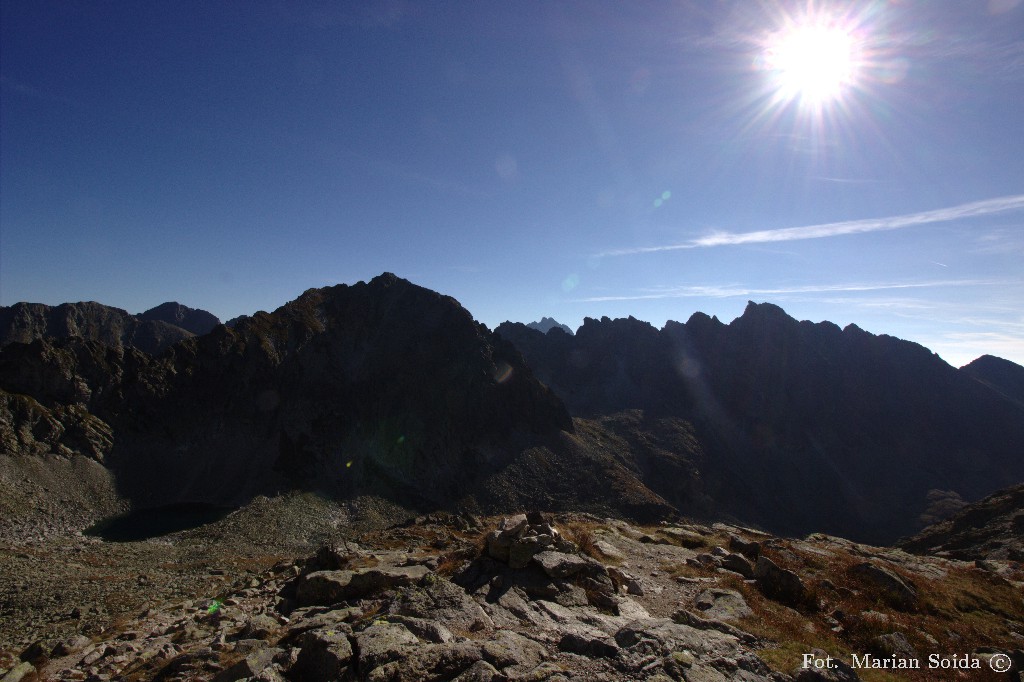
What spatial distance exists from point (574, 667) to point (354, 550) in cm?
2171

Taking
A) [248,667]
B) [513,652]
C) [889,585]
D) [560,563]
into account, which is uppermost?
[513,652]

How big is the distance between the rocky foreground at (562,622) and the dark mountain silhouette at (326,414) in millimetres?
67812

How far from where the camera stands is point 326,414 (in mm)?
111875

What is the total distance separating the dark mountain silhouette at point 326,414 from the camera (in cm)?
9319

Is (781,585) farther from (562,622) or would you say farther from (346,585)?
(346,585)

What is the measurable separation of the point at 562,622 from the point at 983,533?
77804 millimetres

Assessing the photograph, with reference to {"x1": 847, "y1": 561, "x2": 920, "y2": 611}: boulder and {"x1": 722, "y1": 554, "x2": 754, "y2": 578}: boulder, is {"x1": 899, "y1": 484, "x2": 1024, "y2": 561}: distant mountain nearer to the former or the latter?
{"x1": 847, "y1": 561, "x2": 920, "y2": 611}: boulder

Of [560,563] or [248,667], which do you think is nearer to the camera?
[248,667]

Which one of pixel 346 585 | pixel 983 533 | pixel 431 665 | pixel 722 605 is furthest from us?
pixel 983 533

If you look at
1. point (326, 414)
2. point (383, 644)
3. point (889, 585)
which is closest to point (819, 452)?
point (326, 414)

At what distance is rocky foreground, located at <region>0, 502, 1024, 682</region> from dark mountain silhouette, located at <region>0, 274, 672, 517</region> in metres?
67.8

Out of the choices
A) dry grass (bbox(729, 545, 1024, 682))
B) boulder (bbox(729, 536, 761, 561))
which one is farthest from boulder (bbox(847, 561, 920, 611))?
boulder (bbox(729, 536, 761, 561))

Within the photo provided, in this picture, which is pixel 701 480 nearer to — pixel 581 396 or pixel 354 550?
pixel 581 396

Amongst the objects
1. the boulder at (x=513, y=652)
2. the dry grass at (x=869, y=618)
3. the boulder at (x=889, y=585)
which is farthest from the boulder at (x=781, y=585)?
the boulder at (x=513, y=652)
